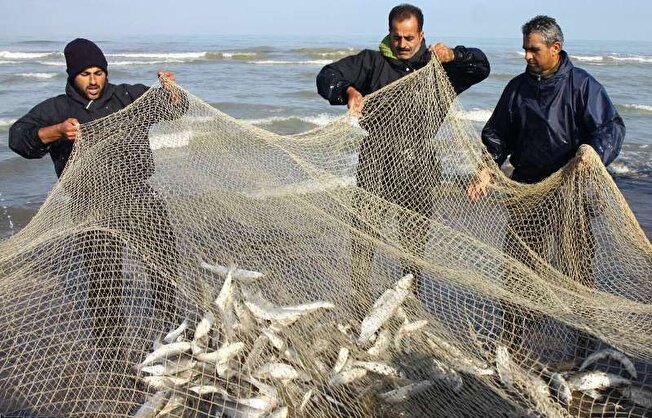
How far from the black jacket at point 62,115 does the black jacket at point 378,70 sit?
1458 mm

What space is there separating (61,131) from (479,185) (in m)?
3.31

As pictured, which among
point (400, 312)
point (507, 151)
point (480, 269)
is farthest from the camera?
point (507, 151)

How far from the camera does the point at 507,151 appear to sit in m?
5.27

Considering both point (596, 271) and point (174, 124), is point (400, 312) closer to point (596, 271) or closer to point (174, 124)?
point (596, 271)

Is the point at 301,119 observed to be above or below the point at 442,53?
below

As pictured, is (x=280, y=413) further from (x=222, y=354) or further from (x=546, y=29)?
(x=546, y=29)

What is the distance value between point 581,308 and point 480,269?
0.77 metres

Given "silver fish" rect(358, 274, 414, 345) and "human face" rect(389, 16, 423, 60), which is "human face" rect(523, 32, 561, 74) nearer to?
"human face" rect(389, 16, 423, 60)

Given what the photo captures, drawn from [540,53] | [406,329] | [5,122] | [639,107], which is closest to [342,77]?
[540,53]

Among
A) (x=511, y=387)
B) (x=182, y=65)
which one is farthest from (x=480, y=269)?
(x=182, y=65)

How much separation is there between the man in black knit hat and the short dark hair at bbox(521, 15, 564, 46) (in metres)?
2.89

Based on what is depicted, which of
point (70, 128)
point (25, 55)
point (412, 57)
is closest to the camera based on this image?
point (70, 128)

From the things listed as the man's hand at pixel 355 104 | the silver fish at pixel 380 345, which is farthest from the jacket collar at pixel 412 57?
the silver fish at pixel 380 345

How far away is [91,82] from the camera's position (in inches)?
181
